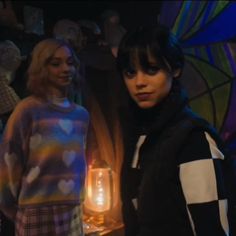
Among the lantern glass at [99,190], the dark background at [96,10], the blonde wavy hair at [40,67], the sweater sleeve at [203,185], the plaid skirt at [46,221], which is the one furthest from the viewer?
the dark background at [96,10]

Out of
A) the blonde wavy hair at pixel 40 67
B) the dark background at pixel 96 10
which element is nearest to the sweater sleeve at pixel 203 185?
the blonde wavy hair at pixel 40 67

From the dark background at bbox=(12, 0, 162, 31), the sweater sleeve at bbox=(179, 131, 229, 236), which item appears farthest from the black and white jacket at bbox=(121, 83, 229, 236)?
the dark background at bbox=(12, 0, 162, 31)

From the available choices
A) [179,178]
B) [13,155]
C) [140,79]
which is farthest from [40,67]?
[179,178]

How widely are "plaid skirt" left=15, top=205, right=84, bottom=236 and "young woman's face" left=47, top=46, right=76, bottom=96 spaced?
1.82 ft

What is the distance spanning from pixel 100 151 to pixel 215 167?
1668 mm

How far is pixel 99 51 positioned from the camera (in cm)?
232

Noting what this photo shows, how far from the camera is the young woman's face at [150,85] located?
0.85 metres

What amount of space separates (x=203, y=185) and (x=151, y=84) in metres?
0.29

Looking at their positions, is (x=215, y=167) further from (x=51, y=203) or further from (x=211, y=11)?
(x=211, y=11)

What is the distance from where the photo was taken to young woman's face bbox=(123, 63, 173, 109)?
2.78 feet

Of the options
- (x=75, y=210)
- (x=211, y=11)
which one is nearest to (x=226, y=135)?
(x=211, y=11)

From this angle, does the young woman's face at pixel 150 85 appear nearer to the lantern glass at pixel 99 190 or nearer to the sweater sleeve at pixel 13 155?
the sweater sleeve at pixel 13 155

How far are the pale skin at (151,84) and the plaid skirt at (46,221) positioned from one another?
33.3 inches

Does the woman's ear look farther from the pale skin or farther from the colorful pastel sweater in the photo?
the colorful pastel sweater
